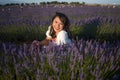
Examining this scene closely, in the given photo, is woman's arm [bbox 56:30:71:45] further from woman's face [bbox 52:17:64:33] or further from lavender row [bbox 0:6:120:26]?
lavender row [bbox 0:6:120:26]

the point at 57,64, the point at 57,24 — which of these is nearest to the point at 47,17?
the point at 57,24

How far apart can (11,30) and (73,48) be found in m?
4.29

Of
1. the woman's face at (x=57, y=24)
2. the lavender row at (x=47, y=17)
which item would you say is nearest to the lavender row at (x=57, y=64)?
the woman's face at (x=57, y=24)

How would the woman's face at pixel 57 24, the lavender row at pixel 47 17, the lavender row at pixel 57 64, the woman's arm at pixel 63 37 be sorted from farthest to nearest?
the lavender row at pixel 47 17 → the woman's face at pixel 57 24 → the woman's arm at pixel 63 37 → the lavender row at pixel 57 64

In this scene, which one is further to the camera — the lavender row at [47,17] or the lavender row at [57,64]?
the lavender row at [47,17]

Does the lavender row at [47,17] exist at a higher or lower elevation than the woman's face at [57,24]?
lower

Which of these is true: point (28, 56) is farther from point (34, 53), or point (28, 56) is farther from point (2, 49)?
point (2, 49)

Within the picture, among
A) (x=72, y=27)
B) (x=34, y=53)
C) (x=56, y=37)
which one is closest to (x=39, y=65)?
(x=34, y=53)

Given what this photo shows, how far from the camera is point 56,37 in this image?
→ 4.71 metres

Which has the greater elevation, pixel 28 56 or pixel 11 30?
pixel 28 56

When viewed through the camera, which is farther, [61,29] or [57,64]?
[61,29]

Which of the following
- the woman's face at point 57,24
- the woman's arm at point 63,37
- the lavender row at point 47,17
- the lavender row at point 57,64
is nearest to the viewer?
the lavender row at point 57,64

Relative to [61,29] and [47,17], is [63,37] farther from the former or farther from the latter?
[47,17]

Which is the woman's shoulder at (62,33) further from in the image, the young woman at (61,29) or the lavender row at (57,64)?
the lavender row at (57,64)
